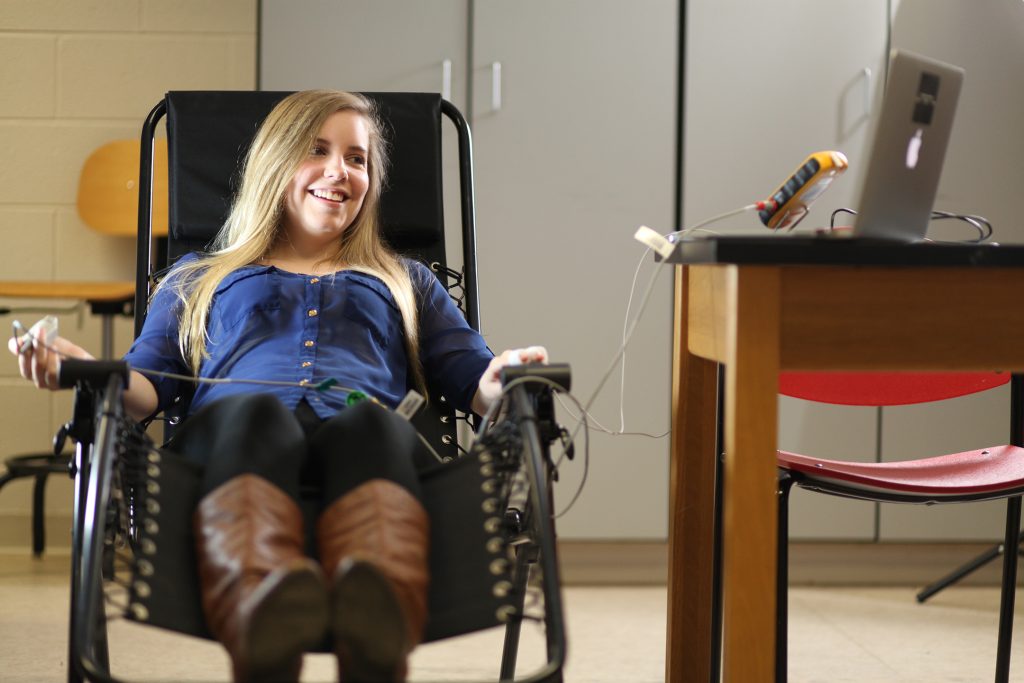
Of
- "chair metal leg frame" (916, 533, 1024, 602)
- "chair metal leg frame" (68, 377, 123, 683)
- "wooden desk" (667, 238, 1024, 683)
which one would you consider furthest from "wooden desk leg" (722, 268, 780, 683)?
"chair metal leg frame" (916, 533, 1024, 602)

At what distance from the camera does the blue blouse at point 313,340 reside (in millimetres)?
1474

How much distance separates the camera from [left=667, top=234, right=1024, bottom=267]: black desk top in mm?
1086

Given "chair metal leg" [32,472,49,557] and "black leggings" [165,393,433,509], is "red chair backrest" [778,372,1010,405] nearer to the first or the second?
"black leggings" [165,393,433,509]

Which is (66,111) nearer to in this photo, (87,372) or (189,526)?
(87,372)

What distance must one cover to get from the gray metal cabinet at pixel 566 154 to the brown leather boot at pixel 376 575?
1.43 meters

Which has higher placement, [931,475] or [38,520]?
[931,475]

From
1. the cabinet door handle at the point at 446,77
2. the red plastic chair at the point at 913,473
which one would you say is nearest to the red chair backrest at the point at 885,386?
the red plastic chair at the point at 913,473

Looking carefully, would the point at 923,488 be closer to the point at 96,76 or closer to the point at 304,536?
the point at 304,536

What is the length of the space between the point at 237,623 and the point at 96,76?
82.8 inches

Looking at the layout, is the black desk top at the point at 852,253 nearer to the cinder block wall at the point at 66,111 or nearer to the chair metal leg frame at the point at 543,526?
the chair metal leg frame at the point at 543,526

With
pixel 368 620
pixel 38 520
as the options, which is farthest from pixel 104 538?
pixel 38 520

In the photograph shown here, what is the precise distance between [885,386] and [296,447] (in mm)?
986

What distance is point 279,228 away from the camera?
170 centimetres

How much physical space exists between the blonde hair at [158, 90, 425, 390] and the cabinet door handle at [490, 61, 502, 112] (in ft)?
2.61
